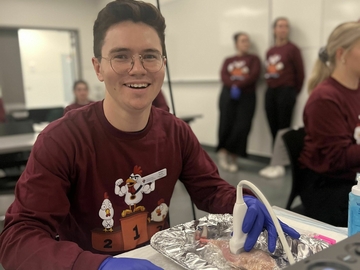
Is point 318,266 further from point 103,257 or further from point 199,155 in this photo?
point 199,155

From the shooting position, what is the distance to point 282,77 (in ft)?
11.0

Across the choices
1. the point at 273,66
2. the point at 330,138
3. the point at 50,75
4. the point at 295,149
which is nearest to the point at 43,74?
the point at 50,75

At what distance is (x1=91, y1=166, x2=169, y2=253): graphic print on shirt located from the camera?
892 mm

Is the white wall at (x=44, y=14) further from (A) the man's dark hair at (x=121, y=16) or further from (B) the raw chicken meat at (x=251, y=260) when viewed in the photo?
(B) the raw chicken meat at (x=251, y=260)

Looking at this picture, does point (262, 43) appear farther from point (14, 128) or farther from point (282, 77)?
point (14, 128)

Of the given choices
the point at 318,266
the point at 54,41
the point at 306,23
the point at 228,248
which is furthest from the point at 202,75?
the point at 318,266

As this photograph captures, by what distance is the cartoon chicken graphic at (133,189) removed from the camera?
2.94ft

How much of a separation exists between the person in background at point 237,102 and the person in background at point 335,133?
1992 mm

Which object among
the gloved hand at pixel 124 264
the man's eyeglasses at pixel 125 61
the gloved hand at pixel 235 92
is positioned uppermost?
the man's eyeglasses at pixel 125 61

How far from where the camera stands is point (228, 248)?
29.0 inches

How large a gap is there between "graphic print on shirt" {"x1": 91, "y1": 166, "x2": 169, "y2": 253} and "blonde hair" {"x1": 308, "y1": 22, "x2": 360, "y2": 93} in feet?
3.43

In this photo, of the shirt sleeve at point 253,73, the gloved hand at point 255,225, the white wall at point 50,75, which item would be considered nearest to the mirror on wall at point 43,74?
the white wall at point 50,75

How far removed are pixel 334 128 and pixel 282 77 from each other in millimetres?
1978

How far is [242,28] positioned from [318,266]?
11.8ft
